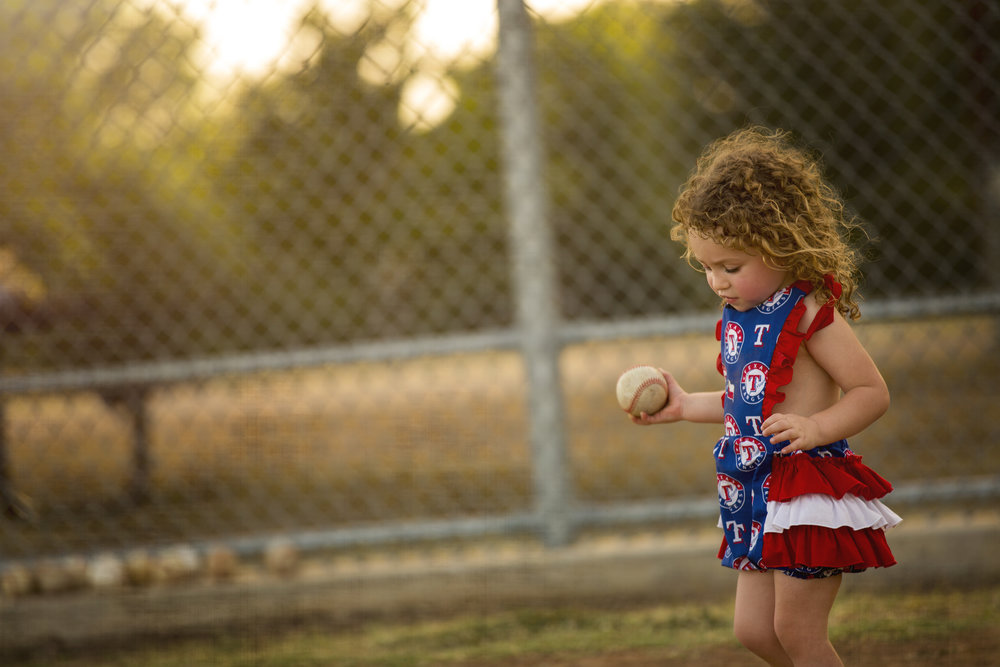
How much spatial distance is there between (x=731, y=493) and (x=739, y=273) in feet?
1.51

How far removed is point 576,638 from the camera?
9.29 feet

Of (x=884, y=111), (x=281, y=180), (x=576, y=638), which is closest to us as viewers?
(x=576, y=638)

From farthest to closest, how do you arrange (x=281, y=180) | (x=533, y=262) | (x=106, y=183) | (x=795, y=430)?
(x=281, y=180)
(x=106, y=183)
(x=533, y=262)
(x=795, y=430)

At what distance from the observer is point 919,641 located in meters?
2.64

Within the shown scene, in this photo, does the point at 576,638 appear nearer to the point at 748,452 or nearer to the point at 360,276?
the point at 748,452

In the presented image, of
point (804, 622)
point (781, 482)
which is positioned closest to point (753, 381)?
point (781, 482)

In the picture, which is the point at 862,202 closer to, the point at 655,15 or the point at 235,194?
the point at 655,15

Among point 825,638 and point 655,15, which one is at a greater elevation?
point 655,15

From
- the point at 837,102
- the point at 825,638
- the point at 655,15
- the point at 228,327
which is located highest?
the point at 837,102

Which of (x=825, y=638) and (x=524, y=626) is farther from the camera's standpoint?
(x=524, y=626)

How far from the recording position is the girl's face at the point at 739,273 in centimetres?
177

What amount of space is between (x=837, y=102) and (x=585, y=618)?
4.66m

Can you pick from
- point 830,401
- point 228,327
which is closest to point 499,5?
point 830,401

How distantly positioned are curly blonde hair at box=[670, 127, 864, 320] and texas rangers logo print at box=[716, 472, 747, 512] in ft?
1.37
